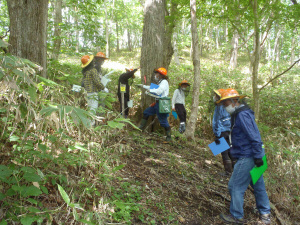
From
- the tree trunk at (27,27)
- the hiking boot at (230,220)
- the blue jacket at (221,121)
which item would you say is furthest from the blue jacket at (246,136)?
the tree trunk at (27,27)

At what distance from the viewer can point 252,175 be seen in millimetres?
3191

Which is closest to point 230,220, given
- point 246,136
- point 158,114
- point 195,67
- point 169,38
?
point 246,136

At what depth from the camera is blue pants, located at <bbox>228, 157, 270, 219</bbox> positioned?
10.8ft

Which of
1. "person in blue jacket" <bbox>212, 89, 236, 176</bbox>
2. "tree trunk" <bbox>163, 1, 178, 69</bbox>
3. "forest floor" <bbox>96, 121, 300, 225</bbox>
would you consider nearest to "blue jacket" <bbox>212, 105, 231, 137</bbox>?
"person in blue jacket" <bbox>212, 89, 236, 176</bbox>

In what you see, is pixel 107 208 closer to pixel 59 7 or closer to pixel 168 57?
pixel 168 57

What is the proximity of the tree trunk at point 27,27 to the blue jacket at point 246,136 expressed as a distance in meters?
3.07

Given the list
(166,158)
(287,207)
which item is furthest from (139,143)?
(287,207)

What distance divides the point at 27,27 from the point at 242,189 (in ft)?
13.2

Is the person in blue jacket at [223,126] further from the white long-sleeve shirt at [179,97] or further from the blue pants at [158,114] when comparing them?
the white long-sleeve shirt at [179,97]

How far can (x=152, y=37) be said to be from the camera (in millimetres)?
6023

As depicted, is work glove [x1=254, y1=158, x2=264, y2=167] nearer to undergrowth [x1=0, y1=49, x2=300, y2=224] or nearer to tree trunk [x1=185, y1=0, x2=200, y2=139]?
undergrowth [x1=0, y1=49, x2=300, y2=224]

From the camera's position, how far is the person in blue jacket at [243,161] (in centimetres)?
319

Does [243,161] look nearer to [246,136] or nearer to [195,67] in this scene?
[246,136]

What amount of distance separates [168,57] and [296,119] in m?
6.93
